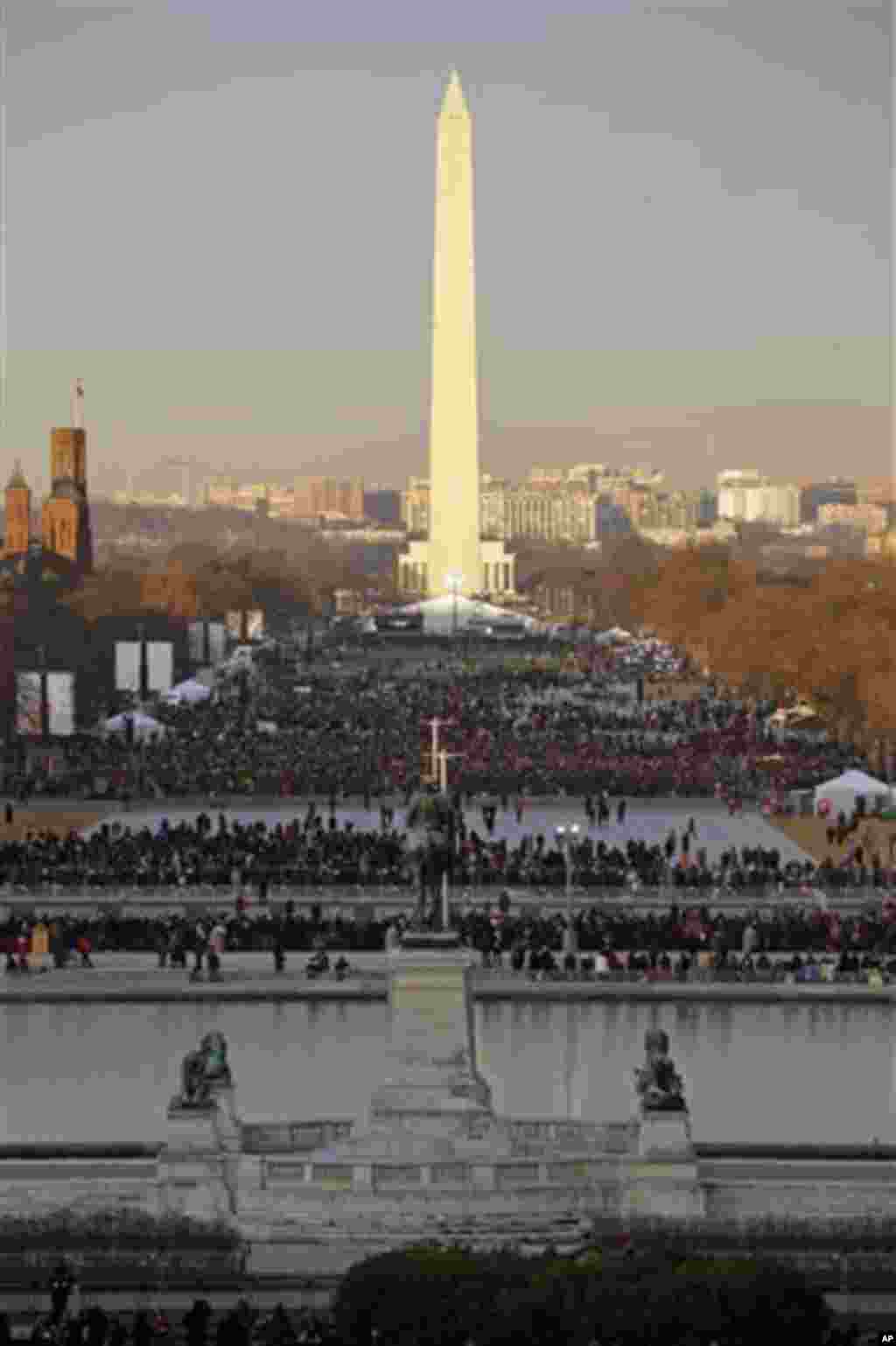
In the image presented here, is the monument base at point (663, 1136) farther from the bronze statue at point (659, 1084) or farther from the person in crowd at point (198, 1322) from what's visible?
→ the person in crowd at point (198, 1322)

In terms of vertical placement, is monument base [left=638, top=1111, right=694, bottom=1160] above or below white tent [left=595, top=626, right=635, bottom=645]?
below

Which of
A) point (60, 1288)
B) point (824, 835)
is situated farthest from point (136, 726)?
point (60, 1288)

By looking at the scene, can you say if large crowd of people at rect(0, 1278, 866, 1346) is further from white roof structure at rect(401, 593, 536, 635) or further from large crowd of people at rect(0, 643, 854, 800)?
white roof structure at rect(401, 593, 536, 635)

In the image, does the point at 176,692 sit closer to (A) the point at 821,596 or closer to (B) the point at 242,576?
(A) the point at 821,596

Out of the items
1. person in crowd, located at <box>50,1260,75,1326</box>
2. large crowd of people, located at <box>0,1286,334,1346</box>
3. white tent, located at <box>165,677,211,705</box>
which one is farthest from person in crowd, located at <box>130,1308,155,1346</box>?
white tent, located at <box>165,677,211,705</box>

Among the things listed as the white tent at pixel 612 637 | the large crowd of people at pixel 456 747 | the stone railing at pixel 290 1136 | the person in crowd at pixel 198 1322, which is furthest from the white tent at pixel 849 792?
the white tent at pixel 612 637
